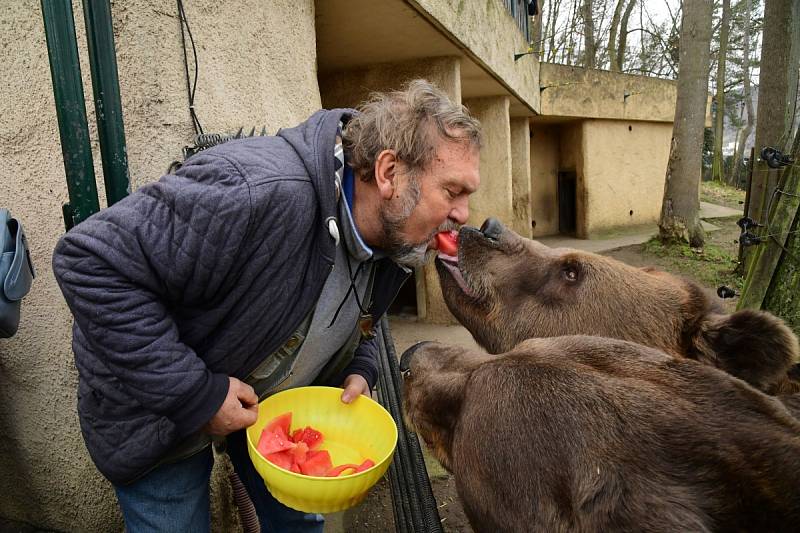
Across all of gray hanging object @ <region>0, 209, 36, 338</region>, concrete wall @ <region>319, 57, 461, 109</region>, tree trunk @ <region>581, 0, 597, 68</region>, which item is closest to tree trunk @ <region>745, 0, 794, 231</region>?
concrete wall @ <region>319, 57, 461, 109</region>

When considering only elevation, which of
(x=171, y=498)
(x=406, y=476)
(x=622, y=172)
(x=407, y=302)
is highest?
(x=622, y=172)

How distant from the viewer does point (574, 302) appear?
2633 millimetres

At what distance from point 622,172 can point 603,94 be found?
2.16 m

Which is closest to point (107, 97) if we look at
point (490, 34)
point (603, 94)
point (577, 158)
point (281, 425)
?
point (281, 425)

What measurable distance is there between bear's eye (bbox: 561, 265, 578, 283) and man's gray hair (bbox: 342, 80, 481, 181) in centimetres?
96

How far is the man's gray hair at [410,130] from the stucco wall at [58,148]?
39.5 inches

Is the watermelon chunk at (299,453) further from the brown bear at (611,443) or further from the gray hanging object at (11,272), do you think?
the gray hanging object at (11,272)

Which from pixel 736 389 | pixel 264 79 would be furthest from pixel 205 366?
pixel 264 79

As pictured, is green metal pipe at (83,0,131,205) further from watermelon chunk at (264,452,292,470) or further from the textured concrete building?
watermelon chunk at (264,452,292,470)

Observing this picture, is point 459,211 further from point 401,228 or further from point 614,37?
point 614,37

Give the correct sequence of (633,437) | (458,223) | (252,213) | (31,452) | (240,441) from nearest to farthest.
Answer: (633,437), (252,213), (458,223), (240,441), (31,452)

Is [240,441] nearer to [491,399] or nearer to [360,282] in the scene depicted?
[360,282]

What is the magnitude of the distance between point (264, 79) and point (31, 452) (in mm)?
2274

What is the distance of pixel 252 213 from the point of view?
5.43ft
